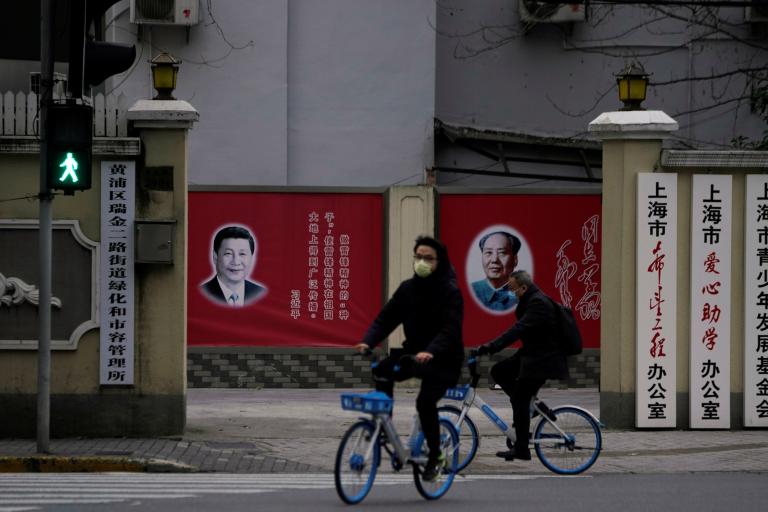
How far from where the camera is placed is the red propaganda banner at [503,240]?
19.9m

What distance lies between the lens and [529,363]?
1277cm

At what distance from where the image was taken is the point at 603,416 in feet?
52.0

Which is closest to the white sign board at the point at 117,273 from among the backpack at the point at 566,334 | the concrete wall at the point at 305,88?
the backpack at the point at 566,334

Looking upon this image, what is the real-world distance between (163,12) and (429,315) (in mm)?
10944

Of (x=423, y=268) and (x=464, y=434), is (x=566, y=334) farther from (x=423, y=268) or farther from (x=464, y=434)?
(x=423, y=268)

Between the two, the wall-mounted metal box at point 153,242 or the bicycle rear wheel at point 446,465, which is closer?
the bicycle rear wheel at point 446,465

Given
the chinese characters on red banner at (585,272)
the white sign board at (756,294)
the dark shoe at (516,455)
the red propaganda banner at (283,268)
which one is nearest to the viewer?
the dark shoe at (516,455)

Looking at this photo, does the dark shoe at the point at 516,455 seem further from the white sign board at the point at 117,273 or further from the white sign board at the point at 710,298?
the white sign board at the point at 117,273

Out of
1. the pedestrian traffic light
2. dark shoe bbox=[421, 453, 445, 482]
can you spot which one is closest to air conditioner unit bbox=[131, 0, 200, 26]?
the pedestrian traffic light

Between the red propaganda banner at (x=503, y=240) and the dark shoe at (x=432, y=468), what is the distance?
8976 millimetres

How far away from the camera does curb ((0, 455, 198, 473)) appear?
1289cm

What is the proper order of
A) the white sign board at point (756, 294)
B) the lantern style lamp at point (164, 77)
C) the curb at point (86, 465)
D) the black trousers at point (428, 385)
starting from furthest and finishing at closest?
1. the white sign board at point (756, 294)
2. the lantern style lamp at point (164, 77)
3. the curb at point (86, 465)
4. the black trousers at point (428, 385)

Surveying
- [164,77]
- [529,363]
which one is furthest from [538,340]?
[164,77]

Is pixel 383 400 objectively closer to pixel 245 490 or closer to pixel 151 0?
pixel 245 490
